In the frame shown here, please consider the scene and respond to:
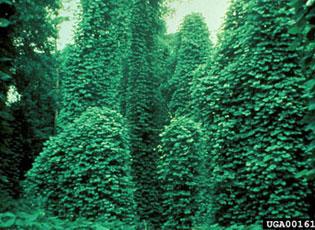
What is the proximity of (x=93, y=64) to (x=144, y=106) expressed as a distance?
10.4 feet

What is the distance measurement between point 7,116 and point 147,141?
10.5m

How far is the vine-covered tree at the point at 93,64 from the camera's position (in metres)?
12.0

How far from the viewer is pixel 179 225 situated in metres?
8.81

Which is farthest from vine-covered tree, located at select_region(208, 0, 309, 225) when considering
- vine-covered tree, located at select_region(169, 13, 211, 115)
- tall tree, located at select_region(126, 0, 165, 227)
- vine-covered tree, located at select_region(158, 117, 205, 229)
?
vine-covered tree, located at select_region(169, 13, 211, 115)

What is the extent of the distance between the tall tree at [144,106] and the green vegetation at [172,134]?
6 centimetres

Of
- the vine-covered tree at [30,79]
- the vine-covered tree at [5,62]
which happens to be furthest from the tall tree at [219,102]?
the vine-covered tree at [5,62]

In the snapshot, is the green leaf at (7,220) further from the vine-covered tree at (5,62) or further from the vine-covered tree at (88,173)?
the vine-covered tree at (88,173)

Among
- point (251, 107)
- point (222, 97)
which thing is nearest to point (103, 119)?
point (222, 97)

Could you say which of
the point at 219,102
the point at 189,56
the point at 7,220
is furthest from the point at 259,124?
the point at 189,56

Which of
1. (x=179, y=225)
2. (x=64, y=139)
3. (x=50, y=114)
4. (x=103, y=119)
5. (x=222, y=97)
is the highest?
(x=50, y=114)

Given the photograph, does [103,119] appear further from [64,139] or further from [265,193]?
[265,193]

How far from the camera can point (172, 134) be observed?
31.2ft

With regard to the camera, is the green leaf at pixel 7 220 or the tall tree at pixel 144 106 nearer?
the green leaf at pixel 7 220

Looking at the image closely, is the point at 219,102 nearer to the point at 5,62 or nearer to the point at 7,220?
the point at 5,62
